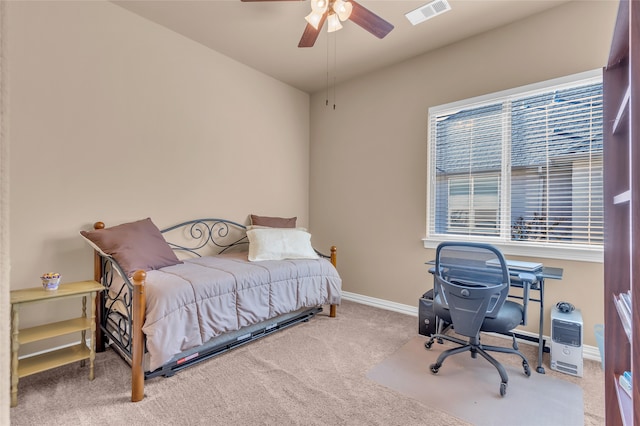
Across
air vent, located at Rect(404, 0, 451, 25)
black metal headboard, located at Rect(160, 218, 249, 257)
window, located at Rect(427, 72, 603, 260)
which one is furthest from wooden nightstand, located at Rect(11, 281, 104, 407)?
air vent, located at Rect(404, 0, 451, 25)

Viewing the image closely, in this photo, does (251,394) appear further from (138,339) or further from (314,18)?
(314,18)

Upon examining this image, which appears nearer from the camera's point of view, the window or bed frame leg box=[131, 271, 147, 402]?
bed frame leg box=[131, 271, 147, 402]

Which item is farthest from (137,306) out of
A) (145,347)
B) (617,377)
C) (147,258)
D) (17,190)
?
(617,377)

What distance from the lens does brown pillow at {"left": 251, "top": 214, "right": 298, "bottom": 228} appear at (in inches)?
141

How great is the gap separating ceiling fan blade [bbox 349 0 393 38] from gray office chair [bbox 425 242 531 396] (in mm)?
1668

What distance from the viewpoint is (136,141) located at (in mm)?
2691

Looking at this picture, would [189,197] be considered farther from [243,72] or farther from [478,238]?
[478,238]

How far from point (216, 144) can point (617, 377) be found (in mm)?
3403

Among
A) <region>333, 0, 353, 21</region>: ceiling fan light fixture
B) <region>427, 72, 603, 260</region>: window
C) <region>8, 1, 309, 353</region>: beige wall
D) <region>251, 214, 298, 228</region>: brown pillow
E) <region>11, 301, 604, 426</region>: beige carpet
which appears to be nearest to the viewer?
<region>11, 301, 604, 426</region>: beige carpet

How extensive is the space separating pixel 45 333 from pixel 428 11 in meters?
3.68

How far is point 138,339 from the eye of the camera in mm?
1806

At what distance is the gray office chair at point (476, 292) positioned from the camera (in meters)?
1.88

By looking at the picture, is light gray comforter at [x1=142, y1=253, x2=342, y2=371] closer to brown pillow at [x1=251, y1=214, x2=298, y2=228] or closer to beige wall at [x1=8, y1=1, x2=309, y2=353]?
brown pillow at [x1=251, y1=214, x2=298, y2=228]

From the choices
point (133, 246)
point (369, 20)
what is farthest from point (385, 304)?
point (369, 20)
